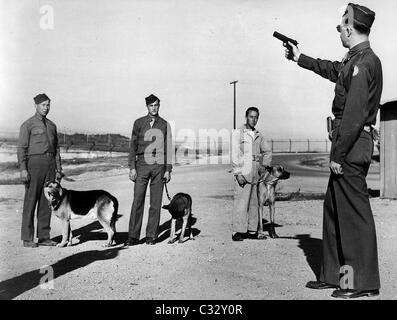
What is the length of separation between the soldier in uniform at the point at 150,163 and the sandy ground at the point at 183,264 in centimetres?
48

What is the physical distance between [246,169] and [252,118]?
82 centimetres

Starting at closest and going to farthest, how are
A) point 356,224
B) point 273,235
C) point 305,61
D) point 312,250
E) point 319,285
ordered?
point 356,224, point 319,285, point 305,61, point 312,250, point 273,235

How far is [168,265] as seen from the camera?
20.2 ft

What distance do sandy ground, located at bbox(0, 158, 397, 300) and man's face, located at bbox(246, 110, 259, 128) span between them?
1.86 meters

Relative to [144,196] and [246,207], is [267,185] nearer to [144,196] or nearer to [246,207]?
[246,207]

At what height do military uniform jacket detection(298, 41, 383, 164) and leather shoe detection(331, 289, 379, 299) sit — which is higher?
military uniform jacket detection(298, 41, 383, 164)

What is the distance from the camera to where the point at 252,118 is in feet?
25.8

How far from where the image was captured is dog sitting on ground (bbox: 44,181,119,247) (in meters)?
7.51

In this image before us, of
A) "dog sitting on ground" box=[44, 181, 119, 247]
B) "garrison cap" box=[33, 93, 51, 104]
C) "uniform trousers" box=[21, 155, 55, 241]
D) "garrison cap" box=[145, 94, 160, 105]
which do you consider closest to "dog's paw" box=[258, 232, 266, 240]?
"dog sitting on ground" box=[44, 181, 119, 247]

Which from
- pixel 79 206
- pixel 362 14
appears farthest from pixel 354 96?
pixel 79 206

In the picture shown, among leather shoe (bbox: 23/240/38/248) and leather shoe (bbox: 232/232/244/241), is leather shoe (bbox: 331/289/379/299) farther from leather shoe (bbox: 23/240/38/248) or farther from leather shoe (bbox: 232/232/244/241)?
leather shoe (bbox: 23/240/38/248)

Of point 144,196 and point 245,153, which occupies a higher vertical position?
point 245,153
